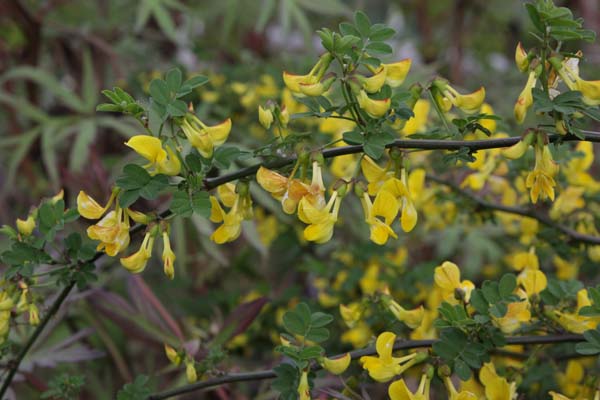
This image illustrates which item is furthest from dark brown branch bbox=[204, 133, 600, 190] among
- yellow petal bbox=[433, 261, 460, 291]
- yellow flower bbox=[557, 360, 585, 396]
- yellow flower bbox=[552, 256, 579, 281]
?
yellow flower bbox=[552, 256, 579, 281]

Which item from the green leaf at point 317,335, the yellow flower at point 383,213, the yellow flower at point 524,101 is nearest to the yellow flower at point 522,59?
the yellow flower at point 524,101

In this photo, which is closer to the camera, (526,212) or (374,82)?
(374,82)

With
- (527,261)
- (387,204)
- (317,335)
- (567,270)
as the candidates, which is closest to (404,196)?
(387,204)

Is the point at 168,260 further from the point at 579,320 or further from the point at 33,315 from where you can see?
the point at 579,320

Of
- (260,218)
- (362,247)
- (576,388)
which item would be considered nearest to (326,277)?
(362,247)

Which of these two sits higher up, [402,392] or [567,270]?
[402,392]

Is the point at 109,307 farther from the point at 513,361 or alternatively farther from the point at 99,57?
the point at 99,57

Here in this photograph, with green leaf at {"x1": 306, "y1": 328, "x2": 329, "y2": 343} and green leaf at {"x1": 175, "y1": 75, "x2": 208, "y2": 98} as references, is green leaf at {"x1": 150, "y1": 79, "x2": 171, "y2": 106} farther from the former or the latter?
green leaf at {"x1": 306, "y1": 328, "x2": 329, "y2": 343}

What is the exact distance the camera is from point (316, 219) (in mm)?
434

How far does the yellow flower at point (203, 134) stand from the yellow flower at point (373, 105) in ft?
0.27

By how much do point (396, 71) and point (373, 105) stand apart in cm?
5

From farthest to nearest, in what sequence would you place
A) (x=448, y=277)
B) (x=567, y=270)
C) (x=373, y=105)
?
(x=567, y=270)
(x=448, y=277)
(x=373, y=105)

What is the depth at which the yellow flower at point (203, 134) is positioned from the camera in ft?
1.43

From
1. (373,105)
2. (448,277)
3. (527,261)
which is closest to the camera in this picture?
(373,105)
